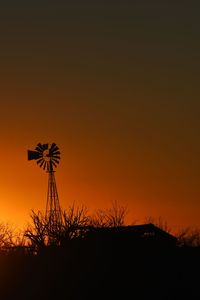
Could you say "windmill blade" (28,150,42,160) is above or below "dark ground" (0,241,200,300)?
above

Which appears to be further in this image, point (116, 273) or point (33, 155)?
point (33, 155)

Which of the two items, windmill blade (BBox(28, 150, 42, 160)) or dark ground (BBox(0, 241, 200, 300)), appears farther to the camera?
windmill blade (BBox(28, 150, 42, 160))

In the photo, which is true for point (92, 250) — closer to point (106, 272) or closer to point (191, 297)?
point (106, 272)

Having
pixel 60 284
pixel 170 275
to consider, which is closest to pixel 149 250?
pixel 170 275

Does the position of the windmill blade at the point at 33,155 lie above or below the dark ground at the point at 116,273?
above

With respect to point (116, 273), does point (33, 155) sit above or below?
above

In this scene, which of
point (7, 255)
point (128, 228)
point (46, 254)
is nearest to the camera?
point (46, 254)

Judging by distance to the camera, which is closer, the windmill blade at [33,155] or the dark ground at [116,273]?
the dark ground at [116,273]

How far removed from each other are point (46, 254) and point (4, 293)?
3535 millimetres

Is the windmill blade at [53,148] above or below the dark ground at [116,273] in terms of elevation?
above

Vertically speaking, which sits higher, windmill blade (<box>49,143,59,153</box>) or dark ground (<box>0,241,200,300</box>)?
windmill blade (<box>49,143,59,153</box>)

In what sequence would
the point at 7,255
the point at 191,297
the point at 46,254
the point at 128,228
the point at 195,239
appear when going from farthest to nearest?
the point at 195,239
the point at 128,228
the point at 7,255
the point at 46,254
the point at 191,297

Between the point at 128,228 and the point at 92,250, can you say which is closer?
the point at 92,250

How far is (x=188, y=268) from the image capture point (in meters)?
45.0
